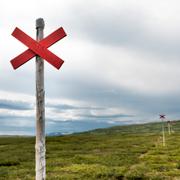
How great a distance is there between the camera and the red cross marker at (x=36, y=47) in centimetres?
1195

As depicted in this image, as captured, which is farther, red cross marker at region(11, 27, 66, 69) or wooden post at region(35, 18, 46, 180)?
wooden post at region(35, 18, 46, 180)

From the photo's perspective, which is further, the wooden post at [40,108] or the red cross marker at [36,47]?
the wooden post at [40,108]

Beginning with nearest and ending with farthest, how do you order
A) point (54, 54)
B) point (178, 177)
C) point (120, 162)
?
point (54, 54) < point (178, 177) < point (120, 162)

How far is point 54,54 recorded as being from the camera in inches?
469

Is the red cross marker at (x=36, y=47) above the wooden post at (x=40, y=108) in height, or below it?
above

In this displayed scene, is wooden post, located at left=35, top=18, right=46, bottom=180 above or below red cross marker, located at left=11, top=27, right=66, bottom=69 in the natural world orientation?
below

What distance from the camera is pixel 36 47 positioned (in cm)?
1202

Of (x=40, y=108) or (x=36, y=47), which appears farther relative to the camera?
(x=40, y=108)

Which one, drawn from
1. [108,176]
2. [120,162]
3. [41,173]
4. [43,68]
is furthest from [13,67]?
[120,162]

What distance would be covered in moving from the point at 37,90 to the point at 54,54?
4.23ft

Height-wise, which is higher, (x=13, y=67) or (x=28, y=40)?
(x=28, y=40)

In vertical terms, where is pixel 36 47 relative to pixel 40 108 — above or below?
above

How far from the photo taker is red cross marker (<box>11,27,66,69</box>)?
39.2 ft

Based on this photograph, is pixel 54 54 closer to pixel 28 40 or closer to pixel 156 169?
pixel 28 40
